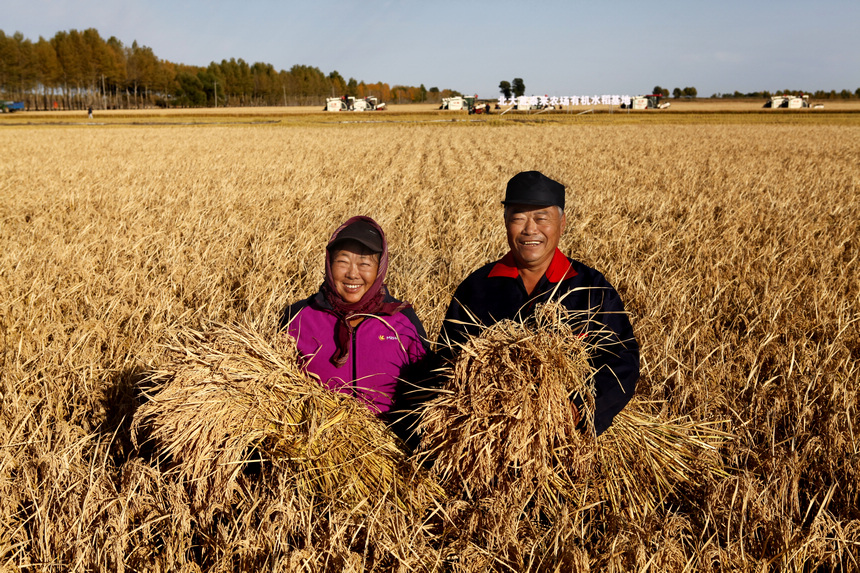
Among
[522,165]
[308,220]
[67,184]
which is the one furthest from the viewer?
[522,165]

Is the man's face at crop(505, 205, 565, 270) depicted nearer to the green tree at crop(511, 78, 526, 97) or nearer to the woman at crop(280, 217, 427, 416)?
the woman at crop(280, 217, 427, 416)

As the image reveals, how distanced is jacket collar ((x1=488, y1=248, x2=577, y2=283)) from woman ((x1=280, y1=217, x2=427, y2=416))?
44cm

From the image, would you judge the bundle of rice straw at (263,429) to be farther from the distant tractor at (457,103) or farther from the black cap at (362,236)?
the distant tractor at (457,103)

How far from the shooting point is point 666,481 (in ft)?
7.03

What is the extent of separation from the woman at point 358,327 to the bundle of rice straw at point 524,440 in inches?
19.2

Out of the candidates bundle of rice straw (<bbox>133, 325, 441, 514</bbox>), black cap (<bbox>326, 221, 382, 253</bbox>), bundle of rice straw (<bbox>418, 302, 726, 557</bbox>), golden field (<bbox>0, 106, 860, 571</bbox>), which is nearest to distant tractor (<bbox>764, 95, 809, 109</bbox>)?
golden field (<bbox>0, 106, 860, 571</bbox>)

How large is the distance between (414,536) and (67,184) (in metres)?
9.59

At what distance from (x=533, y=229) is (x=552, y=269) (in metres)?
0.19

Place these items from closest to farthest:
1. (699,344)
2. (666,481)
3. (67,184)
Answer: (666,481)
(699,344)
(67,184)

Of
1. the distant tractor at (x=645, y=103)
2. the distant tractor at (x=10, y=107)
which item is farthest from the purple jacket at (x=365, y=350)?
the distant tractor at (x=10, y=107)

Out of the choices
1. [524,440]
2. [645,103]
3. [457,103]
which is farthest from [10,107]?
[524,440]

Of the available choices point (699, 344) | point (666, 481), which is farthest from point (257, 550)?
point (699, 344)

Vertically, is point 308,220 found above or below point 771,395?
above

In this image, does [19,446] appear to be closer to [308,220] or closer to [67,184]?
[308,220]
